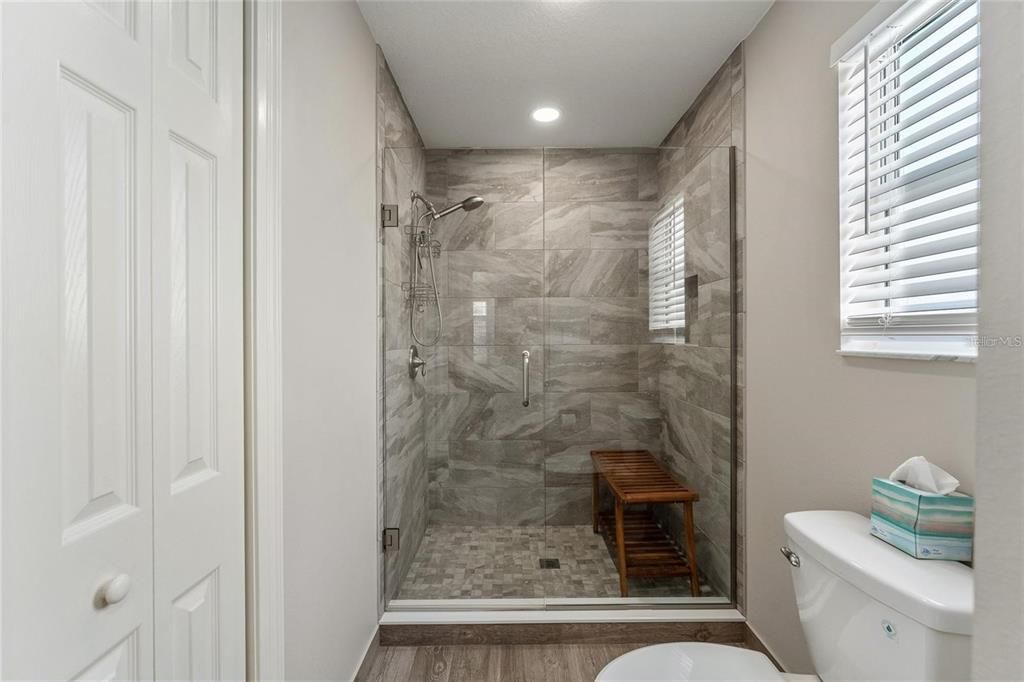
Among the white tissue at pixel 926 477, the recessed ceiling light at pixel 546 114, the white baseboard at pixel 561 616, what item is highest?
the recessed ceiling light at pixel 546 114

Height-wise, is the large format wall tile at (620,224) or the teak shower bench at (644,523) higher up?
the large format wall tile at (620,224)

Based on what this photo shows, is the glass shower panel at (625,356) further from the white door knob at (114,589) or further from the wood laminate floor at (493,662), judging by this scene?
the white door knob at (114,589)

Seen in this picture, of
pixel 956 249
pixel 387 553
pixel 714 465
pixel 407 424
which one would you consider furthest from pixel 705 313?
pixel 387 553

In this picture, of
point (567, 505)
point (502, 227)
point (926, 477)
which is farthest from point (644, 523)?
point (502, 227)

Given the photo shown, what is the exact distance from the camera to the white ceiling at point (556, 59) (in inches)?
76.5

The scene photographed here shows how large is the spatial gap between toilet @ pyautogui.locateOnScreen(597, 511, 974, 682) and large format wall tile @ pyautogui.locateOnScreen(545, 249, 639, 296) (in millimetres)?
1210

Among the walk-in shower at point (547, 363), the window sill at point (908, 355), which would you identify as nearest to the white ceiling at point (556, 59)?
the walk-in shower at point (547, 363)

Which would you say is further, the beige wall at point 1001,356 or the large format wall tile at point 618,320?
the large format wall tile at point 618,320

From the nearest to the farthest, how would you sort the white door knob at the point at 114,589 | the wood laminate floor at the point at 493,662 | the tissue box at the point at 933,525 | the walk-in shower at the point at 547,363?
the white door knob at the point at 114,589 → the tissue box at the point at 933,525 → the wood laminate floor at the point at 493,662 → the walk-in shower at the point at 547,363

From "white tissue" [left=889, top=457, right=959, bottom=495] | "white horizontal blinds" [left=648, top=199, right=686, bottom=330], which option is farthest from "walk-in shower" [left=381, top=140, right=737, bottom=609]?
"white tissue" [left=889, top=457, right=959, bottom=495]

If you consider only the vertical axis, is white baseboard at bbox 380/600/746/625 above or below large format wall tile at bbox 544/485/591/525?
below

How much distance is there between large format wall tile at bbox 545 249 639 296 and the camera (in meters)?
2.30

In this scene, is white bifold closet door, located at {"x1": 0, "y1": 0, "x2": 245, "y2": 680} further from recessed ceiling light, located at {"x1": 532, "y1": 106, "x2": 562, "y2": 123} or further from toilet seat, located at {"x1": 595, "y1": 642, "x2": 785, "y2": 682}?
recessed ceiling light, located at {"x1": 532, "y1": 106, "x2": 562, "y2": 123}

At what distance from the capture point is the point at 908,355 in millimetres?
1221
